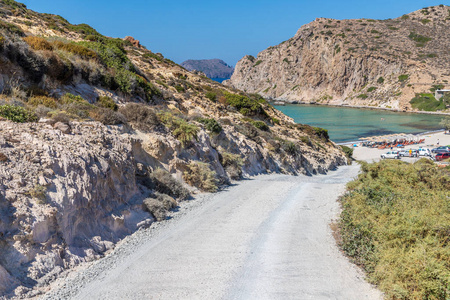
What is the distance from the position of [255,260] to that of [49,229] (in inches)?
172

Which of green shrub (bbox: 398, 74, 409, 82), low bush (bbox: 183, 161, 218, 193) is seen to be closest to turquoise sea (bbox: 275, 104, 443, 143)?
green shrub (bbox: 398, 74, 409, 82)

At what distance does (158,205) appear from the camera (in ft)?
32.6

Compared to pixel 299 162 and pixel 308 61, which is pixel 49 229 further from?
pixel 308 61

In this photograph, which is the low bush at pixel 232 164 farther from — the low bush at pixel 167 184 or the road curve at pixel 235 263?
the road curve at pixel 235 263

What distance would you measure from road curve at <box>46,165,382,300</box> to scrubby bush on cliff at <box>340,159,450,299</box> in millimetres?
465

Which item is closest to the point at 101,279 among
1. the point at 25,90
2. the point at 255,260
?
the point at 255,260

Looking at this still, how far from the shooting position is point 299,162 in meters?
27.3

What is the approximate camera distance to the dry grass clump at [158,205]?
9.77 meters

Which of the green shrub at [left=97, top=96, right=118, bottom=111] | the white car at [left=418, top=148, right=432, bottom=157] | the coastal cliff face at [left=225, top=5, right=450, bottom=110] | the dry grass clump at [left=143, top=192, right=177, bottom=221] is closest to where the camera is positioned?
the dry grass clump at [left=143, top=192, right=177, bottom=221]

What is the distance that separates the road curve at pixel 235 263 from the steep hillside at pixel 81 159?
2.91 feet

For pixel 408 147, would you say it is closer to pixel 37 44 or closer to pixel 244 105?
pixel 244 105

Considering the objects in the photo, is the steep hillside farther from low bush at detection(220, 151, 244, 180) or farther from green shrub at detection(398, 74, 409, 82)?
green shrub at detection(398, 74, 409, 82)

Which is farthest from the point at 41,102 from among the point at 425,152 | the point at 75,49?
the point at 425,152

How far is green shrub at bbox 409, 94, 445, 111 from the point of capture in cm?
10081
